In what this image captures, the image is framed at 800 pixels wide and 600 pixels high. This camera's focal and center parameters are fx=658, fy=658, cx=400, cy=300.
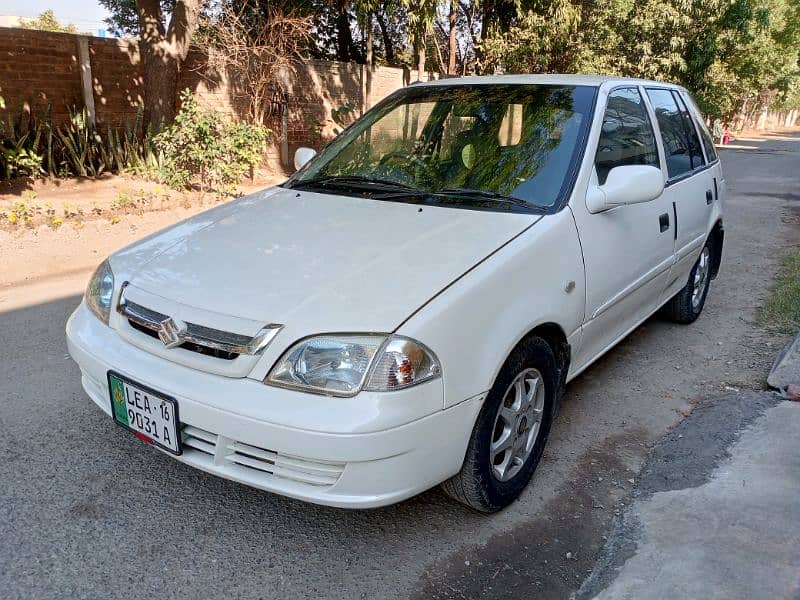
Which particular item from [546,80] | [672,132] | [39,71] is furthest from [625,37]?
[546,80]

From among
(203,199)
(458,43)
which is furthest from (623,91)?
(458,43)

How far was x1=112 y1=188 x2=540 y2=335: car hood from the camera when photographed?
221 centimetres

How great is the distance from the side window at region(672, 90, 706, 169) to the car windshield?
59.9 inches

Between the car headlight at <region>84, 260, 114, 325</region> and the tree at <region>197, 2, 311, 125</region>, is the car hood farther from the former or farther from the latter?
the tree at <region>197, 2, 311, 125</region>

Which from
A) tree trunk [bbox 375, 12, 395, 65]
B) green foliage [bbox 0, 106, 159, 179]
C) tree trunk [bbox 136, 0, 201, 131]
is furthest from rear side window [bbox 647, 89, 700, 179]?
tree trunk [bbox 375, 12, 395, 65]

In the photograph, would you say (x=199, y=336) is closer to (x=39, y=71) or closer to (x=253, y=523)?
(x=253, y=523)

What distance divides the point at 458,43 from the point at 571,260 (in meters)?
15.8

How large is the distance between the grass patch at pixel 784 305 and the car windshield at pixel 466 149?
2.74 metres

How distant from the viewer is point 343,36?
18.0 meters

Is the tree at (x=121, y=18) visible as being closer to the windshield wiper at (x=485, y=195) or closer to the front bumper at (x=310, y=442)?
the windshield wiper at (x=485, y=195)

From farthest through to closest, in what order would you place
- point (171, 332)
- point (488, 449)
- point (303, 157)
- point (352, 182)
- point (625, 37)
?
point (625, 37) < point (303, 157) < point (352, 182) < point (488, 449) < point (171, 332)

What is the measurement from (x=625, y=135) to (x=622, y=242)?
26.9 inches

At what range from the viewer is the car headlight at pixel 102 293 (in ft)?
8.70

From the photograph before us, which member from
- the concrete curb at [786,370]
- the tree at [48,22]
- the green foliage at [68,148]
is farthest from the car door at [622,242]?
the tree at [48,22]
